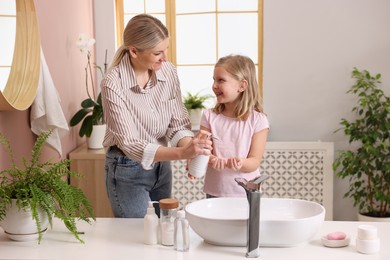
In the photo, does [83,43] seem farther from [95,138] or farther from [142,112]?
[142,112]

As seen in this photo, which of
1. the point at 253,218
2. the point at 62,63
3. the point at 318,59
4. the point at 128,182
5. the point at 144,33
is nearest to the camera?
the point at 253,218

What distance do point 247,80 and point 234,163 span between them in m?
0.36

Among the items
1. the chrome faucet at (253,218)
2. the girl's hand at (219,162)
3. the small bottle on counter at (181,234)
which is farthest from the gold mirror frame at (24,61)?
the chrome faucet at (253,218)

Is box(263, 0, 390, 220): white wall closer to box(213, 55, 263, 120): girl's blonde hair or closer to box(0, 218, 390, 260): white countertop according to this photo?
box(213, 55, 263, 120): girl's blonde hair

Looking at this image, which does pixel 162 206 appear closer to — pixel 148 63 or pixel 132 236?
pixel 132 236

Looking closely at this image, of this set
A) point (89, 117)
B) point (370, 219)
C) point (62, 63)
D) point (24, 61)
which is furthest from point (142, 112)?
point (370, 219)

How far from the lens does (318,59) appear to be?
12.8 ft


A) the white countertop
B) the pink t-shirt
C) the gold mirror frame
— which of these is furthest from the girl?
the gold mirror frame

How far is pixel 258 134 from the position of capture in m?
2.35

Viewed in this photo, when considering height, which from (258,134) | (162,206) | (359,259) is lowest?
(359,259)

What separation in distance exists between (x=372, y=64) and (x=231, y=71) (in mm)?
1820

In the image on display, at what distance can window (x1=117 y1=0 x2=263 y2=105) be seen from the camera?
4070mm

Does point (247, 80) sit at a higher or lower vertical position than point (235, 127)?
higher

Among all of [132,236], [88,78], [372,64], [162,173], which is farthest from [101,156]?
[372,64]
